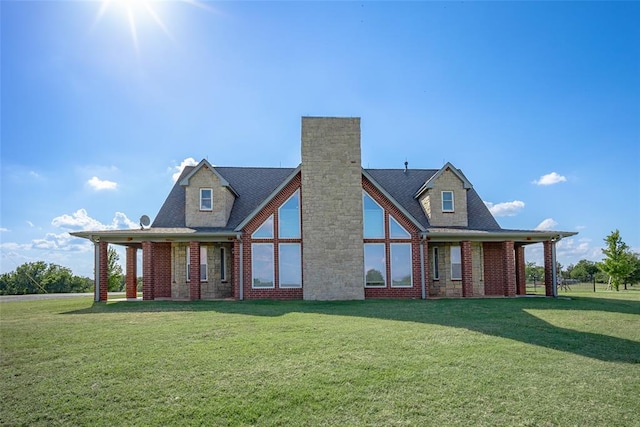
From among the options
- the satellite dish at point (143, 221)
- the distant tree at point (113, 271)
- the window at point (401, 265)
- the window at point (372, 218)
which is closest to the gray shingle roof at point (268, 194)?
the satellite dish at point (143, 221)

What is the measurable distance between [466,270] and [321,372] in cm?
1374

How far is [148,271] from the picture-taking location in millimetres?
18531

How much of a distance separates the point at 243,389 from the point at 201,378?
2.73ft

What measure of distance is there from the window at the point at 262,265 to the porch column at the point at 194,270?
2.48 m

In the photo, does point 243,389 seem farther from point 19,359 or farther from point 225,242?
point 225,242

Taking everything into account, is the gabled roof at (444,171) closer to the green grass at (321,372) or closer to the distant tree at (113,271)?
the green grass at (321,372)

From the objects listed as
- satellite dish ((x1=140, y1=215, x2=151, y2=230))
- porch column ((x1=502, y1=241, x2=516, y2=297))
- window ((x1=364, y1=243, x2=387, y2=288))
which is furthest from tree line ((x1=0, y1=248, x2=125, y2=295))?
porch column ((x1=502, y1=241, x2=516, y2=297))

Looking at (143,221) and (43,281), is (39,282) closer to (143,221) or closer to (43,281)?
(43,281)

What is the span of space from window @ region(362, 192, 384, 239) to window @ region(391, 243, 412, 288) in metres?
0.87

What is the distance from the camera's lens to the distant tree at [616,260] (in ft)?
96.1

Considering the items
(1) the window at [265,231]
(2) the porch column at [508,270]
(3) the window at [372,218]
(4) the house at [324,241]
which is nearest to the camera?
(4) the house at [324,241]

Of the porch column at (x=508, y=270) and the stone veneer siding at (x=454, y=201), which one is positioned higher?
the stone veneer siding at (x=454, y=201)

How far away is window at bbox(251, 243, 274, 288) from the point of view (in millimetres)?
17922

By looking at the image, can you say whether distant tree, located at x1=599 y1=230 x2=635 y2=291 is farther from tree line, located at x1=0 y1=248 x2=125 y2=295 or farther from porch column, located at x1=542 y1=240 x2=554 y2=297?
tree line, located at x1=0 y1=248 x2=125 y2=295
